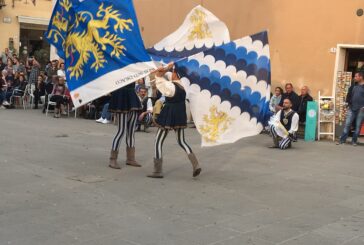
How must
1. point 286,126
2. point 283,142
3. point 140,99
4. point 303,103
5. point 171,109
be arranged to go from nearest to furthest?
point 171,109 < point 283,142 < point 286,126 < point 140,99 < point 303,103

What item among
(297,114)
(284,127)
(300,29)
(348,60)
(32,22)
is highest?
(32,22)

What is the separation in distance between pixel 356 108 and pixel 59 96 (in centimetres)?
893

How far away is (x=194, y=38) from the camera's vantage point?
29.1 ft

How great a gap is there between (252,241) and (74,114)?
42.7 feet

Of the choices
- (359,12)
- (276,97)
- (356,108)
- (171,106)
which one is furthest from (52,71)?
(171,106)

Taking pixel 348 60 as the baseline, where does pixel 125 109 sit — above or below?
below

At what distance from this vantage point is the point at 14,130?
41.0 ft

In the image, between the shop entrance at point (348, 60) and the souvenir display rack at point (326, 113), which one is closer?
the shop entrance at point (348, 60)

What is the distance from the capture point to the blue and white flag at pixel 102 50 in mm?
7941

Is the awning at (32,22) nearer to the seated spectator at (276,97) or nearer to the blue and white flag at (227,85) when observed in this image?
the seated spectator at (276,97)

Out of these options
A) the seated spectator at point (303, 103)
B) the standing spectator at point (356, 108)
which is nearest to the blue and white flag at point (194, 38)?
the standing spectator at point (356, 108)

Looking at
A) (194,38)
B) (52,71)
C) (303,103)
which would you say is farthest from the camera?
(52,71)

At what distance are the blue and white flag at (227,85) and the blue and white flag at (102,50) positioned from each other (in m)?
0.72

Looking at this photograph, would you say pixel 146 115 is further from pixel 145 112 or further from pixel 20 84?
pixel 20 84
